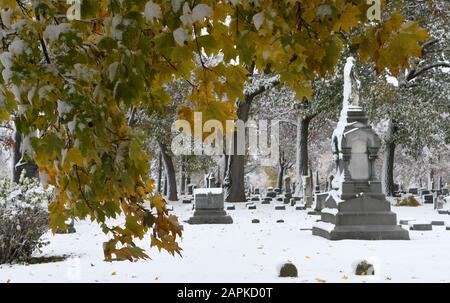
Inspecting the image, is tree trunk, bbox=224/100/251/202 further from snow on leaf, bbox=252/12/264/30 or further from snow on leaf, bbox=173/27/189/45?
snow on leaf, bbox=173/27/189/45

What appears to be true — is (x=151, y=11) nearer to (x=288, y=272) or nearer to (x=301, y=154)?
(x=288, y=272)

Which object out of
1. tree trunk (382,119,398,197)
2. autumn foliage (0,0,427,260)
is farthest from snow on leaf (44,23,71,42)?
tree trunk (382,119,398,197)

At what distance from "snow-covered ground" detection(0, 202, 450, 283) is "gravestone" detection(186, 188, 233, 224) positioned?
3059 mm

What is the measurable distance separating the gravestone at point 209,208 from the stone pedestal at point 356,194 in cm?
465

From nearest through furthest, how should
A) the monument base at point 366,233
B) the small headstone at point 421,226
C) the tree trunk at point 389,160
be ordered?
the monument base at point 366,233 → the small headstone at point 421,226 → the tree trunk at point 389,160

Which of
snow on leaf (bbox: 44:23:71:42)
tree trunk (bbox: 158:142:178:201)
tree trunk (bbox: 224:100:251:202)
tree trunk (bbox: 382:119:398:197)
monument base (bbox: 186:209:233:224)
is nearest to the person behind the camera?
snow on leaf (bbox: 44:23:71:42)

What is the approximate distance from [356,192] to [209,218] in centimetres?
576

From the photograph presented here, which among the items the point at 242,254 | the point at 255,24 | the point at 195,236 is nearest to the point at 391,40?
the point at 255,24

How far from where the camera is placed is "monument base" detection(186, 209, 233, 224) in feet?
59.4

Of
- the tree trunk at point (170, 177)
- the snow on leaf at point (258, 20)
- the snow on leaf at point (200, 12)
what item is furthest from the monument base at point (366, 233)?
the tree trunk at point (170, 177)

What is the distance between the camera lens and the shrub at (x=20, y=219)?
9719 mm

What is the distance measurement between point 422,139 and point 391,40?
32975 mm

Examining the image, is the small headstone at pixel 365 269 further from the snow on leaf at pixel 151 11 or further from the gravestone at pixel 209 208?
the gravestone at pixel 209 208

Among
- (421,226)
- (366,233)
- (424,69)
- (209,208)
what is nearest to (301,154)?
(424,69)
